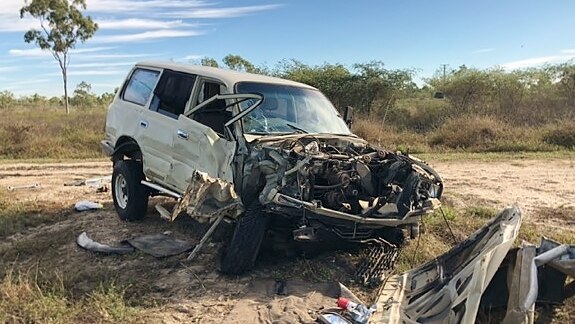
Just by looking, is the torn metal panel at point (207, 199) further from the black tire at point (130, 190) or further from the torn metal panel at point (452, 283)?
the black tire at point (130, 190)

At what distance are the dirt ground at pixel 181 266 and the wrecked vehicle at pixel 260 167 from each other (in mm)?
331

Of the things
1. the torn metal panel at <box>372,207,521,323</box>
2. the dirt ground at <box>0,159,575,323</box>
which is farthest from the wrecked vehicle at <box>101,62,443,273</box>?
the torn metal panel at <box>372,207,521,323</box>

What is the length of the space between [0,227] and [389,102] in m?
19.1

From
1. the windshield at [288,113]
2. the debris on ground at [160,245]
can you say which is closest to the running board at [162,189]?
the debris on ground at [160,245]

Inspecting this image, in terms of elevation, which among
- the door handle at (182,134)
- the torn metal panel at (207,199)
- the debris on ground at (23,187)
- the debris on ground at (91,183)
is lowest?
the debris on ground at (91,183)

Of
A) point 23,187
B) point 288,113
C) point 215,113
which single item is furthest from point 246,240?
point 23,187

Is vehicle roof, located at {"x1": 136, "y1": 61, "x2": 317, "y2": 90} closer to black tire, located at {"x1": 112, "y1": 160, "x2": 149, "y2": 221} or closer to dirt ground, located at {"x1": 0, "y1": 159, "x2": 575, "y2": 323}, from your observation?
black tire, located at {"x1": 112, "y1": 160, "x2": 149, "y2": 221}

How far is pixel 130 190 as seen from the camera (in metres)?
6.91

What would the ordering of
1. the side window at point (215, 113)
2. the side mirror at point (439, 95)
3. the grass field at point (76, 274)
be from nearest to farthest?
the grass field at point (76, 274) → the side window at point (215, 113) → the side mirror at point (439, 95)

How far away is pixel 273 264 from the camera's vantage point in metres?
5.47

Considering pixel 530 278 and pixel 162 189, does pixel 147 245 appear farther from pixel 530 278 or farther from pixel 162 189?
pixel 530 278

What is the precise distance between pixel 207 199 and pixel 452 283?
7.66 feet

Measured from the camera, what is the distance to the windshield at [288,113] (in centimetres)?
593

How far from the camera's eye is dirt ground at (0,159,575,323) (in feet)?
14.9
